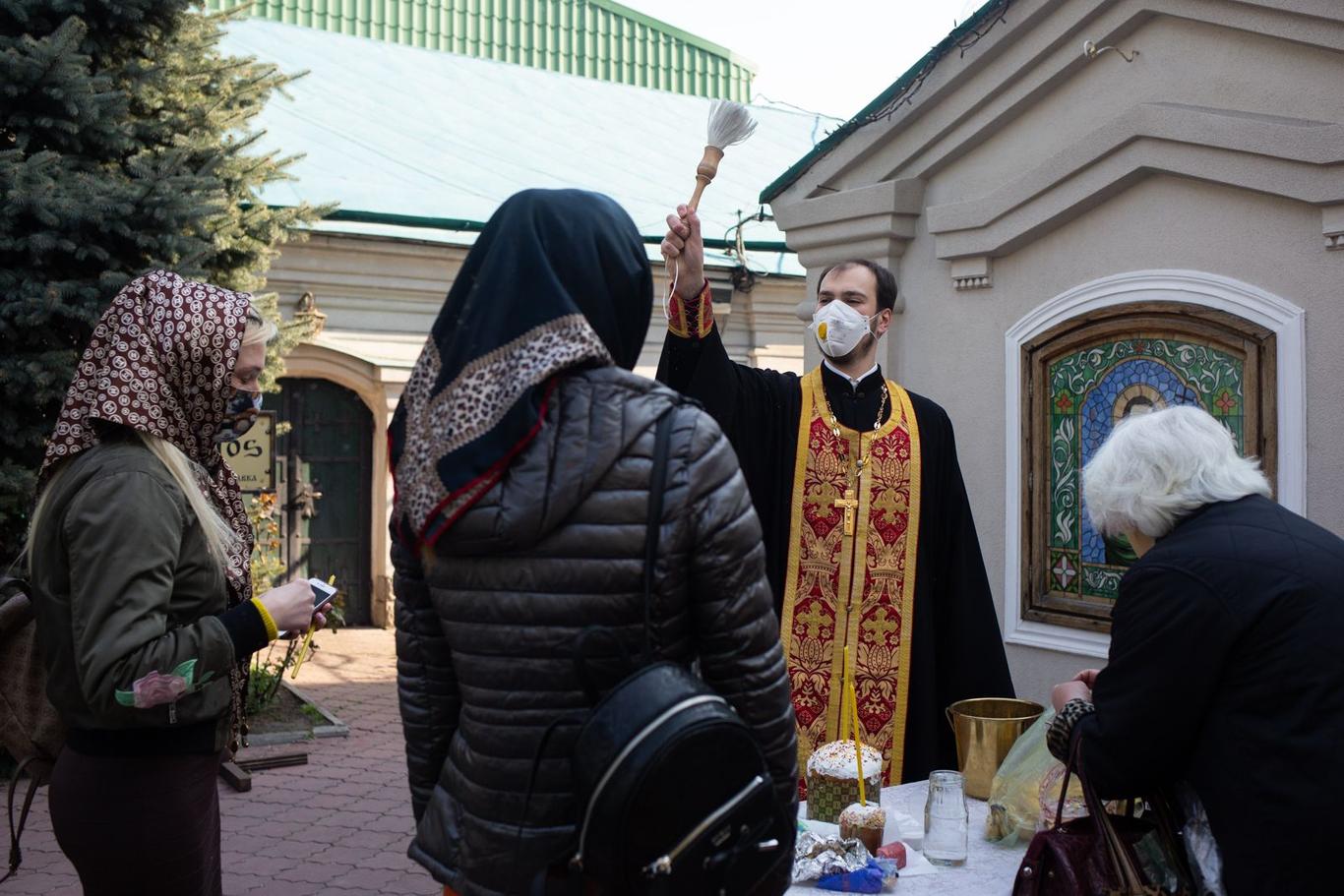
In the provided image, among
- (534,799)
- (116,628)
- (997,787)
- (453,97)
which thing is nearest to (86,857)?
(116,628)

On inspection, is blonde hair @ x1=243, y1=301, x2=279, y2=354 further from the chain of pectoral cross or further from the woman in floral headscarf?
the chain of pectoral cross

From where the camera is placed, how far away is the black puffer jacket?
1755 mm

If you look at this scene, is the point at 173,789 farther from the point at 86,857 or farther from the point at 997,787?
the point at 997,787

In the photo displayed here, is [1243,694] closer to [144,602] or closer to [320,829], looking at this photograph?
[144,602]

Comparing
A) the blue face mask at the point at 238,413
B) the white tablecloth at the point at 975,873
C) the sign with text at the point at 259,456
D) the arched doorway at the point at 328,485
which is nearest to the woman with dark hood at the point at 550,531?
the white tablecloth at the point at 975,873

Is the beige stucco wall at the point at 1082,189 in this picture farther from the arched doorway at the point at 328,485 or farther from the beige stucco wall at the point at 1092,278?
the arched doorway at the point at 328,485

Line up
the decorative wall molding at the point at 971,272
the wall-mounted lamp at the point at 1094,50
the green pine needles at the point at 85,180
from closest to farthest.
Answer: the wall-mounted lamp at the point at 1094,50 → the decorative wall molding at the point at 971,272 → the green pine needles at the point at 85,180

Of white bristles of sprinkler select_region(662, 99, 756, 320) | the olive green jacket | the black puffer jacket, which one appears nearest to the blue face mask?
the olive green jacket

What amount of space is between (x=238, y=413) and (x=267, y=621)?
1.99 feet

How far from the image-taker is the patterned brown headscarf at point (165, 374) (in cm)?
248

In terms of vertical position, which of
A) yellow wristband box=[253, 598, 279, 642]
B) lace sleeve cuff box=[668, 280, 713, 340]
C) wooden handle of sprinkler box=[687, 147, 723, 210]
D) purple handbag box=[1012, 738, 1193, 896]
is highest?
wooden handle of sprinkler box=[687, 147, 723, 210]

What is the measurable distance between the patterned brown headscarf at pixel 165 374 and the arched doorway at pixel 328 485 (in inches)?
335

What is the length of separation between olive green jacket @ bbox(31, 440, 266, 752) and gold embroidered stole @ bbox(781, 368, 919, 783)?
1.80 m

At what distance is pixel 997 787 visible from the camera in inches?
109
